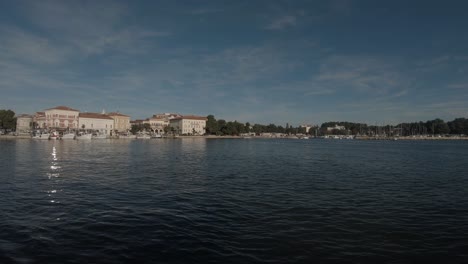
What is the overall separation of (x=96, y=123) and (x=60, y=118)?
19075 millimetres

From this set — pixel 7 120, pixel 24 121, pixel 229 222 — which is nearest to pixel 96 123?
pixel 24 121

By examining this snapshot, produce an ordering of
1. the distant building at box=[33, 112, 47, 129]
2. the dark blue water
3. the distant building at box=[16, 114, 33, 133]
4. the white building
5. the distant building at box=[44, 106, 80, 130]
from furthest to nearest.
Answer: the distant building at box=[16, 114, 33, 133] → the white building → the distant building at box=[33, 112, 47, 129] → the distant building at box=[44, 106, 80, 130] → the dark blue water

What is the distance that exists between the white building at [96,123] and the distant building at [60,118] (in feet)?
14.4

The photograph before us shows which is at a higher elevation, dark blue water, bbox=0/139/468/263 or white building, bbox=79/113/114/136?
white building, bbox=79/113/114/136

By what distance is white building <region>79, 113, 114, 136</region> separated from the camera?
177 meters

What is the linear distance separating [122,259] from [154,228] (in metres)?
2.93

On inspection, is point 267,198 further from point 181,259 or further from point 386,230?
→ point 181,259

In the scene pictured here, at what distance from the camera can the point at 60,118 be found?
169125 millimetres

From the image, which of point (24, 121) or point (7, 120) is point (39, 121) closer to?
point (24, 121)

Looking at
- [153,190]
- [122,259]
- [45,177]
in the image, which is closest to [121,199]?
[153,190]

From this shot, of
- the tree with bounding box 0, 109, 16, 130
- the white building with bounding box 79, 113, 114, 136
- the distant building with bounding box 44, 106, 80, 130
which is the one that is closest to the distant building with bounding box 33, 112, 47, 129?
the distant building with bounding box 44, 106, 80, 130

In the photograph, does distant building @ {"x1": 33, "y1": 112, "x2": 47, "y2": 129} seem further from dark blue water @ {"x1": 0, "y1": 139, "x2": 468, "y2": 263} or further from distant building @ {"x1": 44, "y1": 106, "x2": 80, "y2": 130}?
dark blue water @ {"x1": 0, "y1": 139, "x2": 468, "y2": 263}

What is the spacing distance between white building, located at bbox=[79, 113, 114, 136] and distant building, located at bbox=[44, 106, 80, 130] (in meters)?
4.40

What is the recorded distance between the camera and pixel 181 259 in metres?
9.16
